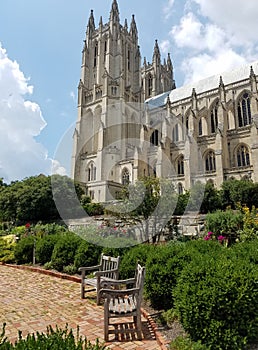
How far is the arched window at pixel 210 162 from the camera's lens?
34.8 m

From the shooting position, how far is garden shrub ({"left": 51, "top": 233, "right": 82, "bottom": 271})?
9.05 m

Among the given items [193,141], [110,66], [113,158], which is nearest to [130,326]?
[193,141]

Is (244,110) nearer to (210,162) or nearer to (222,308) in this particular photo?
(210,162)

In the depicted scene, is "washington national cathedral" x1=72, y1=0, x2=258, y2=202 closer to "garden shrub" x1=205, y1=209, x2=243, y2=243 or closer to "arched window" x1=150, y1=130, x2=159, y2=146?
"arched window" x1=150, y1=130, x2=159, y2=146

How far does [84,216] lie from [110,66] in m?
29.7

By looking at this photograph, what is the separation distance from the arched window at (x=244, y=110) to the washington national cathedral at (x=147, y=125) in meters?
0.13

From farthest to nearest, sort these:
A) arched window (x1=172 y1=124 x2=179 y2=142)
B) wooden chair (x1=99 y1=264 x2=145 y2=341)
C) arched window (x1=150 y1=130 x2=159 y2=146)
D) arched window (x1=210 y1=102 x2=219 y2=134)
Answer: arched window (x1=150 y1=130 x2=159 y2=146), arched window (x1=172 y1=124 x2=179 y2=142), arched window (x1=210 y1=102 x2=219 y2=134), wooden chair (x1=99 y1=264 x2=145 y2=341)

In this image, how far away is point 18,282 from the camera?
7934 millimetres

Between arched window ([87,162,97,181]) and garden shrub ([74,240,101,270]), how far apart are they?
32417mm

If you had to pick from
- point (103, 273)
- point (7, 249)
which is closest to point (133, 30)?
point (7, 249)

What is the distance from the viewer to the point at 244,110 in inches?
1475

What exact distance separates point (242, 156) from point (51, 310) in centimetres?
3232

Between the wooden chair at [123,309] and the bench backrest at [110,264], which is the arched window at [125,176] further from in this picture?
the wooden chair at [123,309]

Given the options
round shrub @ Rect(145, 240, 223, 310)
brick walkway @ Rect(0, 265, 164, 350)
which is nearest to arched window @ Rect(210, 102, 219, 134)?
brick walkway @ Rect(0, 265, 164, 350)
